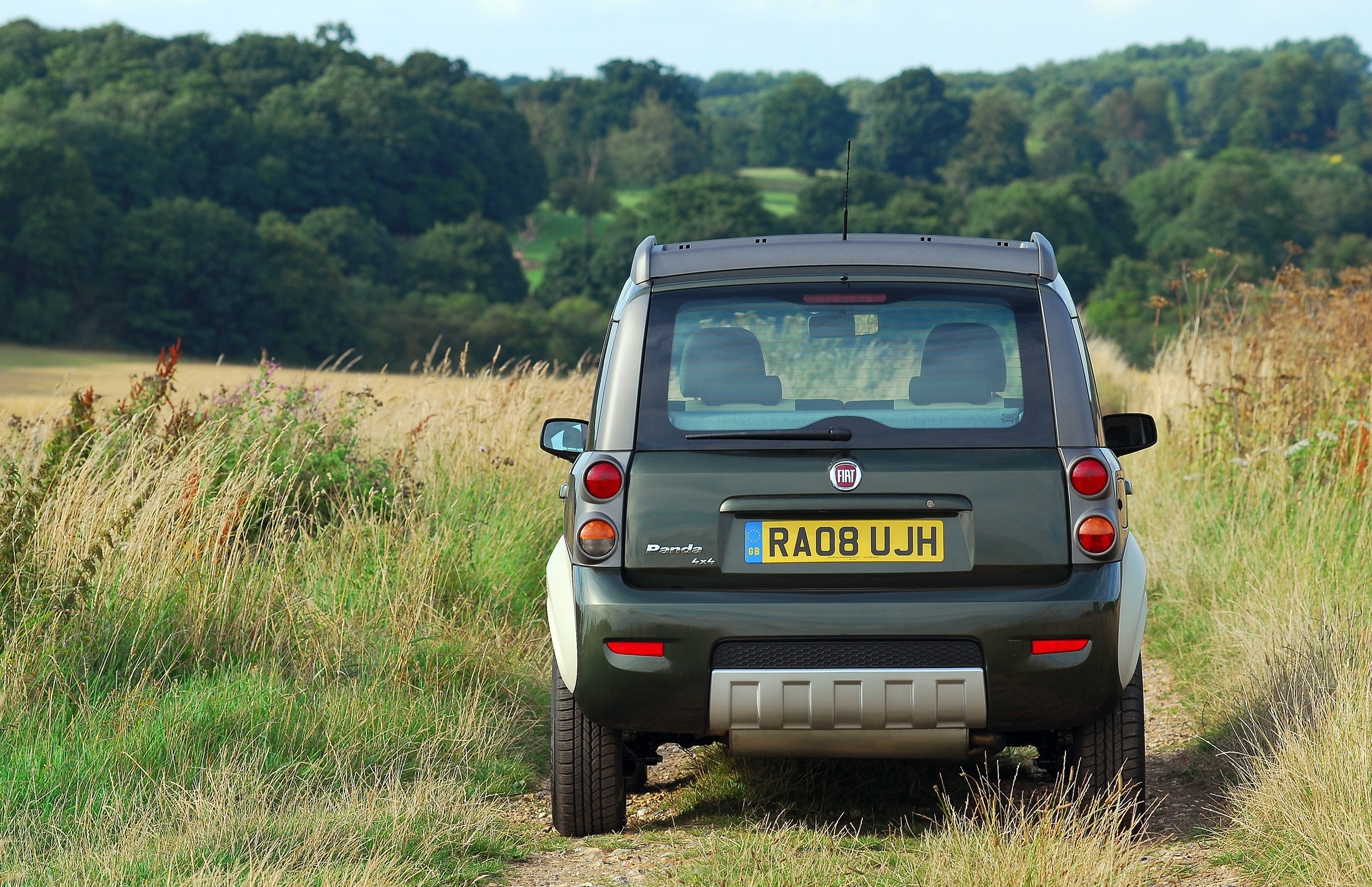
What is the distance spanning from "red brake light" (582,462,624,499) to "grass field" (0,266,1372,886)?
1.11 meters

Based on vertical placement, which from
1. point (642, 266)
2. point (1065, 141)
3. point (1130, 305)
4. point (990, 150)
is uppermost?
point (1065, 141)

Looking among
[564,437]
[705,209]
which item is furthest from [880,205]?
[564,437]

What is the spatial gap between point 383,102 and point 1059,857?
86.9 metres

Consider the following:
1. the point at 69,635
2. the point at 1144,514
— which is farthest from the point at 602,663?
the point at 1144,514

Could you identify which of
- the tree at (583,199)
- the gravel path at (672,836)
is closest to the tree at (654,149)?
the tree at (583,199)

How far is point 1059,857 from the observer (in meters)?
3.69

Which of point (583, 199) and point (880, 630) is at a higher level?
point (583, 199)

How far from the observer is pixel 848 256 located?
433 cm

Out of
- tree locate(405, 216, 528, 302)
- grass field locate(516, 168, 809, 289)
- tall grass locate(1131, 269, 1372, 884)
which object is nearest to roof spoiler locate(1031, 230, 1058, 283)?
tall grass locate(1131, 269, 1372, 884)

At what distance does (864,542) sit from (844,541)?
0.19 ft

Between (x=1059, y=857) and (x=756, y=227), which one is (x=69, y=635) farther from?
(x=756, y=227)

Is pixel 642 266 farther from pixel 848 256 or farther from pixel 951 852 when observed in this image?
pixel 951 852

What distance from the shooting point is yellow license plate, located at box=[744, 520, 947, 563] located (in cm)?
397

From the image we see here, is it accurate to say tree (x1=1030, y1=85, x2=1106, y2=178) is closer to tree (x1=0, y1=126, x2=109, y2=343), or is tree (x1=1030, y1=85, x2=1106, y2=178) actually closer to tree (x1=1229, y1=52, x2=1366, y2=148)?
tree (x1=1229, y1=52, x2=1366, y2=148)
